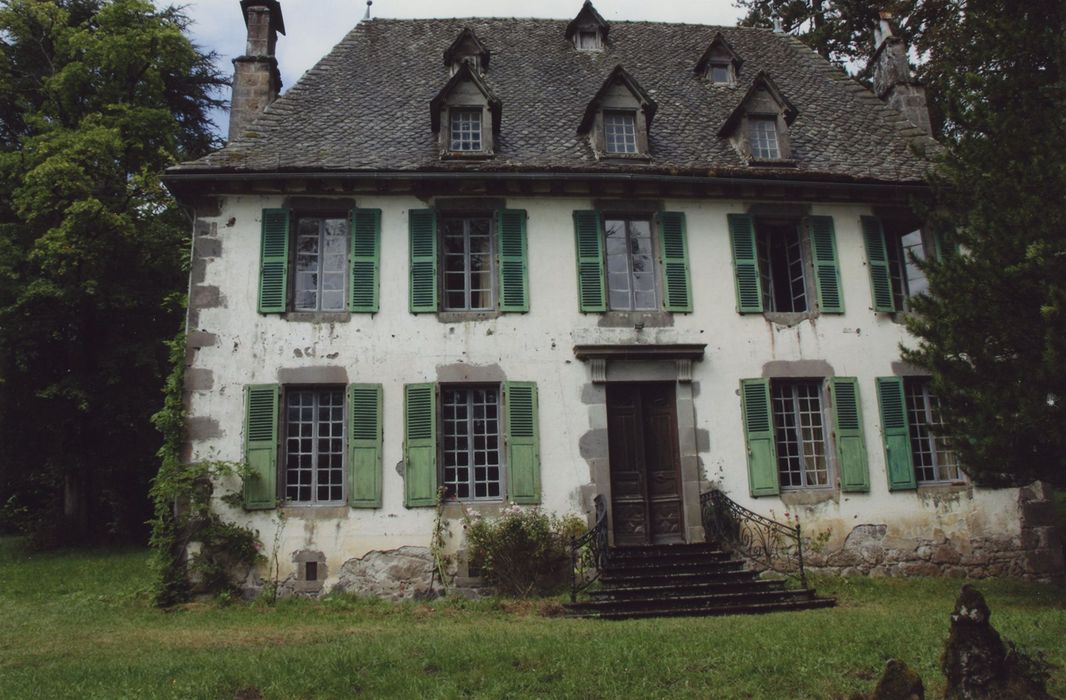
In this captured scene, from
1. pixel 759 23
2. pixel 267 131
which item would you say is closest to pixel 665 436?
pixel 267 131

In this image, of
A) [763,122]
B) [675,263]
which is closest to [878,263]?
[763,122]

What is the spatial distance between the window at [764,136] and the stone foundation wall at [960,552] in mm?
6167

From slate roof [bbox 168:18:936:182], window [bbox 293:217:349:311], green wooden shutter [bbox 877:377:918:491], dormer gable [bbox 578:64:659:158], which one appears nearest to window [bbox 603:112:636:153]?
dormer gable [bbox 578:64:659:158]

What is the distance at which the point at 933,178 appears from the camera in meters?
10.6

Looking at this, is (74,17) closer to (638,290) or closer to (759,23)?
(638,290)

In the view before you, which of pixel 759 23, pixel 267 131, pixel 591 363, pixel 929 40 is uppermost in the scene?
pixel 759 23

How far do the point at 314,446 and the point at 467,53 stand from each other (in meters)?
8.07

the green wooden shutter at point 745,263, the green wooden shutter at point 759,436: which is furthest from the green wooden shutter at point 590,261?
the green wooden shutter at point 759,436

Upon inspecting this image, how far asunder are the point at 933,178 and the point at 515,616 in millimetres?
7627

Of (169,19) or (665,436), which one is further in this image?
(169,19)

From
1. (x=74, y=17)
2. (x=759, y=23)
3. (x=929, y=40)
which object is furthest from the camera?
(x=759, y=23)

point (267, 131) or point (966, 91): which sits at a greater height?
point (267, 131)

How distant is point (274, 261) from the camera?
1223 cm

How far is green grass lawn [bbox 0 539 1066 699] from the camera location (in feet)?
21.4
